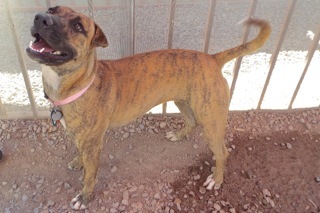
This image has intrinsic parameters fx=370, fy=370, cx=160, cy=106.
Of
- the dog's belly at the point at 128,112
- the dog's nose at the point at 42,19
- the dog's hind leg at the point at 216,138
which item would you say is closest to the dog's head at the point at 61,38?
the dog's nose at the point at 42,19

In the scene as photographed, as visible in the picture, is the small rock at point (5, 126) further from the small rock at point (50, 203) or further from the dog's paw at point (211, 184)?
the dog's paw at point (211, 184)

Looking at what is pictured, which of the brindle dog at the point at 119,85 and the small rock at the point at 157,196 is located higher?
the brindle dog at the point at 119,85

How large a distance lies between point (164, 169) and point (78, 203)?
88 centimetres

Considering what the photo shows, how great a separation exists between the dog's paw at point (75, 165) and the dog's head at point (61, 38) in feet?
4.11

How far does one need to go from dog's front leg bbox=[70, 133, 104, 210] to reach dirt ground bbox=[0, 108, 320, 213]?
9 cm

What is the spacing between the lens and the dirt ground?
3328 mm

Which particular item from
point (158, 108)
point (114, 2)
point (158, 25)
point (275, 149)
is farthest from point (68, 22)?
point (275, 149)

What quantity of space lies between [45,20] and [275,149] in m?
2.68

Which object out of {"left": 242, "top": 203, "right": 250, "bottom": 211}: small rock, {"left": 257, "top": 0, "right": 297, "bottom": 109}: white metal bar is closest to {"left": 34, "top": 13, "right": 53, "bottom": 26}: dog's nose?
{"left": 257, "top": 0, "right": 297, "bottom": 109}: white metal bar

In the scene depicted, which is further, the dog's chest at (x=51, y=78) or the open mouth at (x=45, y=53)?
the dog's chest at (x=51, y=78)

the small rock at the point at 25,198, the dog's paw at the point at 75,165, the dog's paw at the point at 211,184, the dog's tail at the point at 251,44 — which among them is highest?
the dog's tail at the point at 251,44

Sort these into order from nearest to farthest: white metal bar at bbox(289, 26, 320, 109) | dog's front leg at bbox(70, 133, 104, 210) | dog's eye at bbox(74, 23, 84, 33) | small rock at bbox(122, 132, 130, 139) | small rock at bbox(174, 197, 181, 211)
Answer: dog's eye at bbox(74, 23, 84, 33) → dog's front leg at bbox(70, 133, 104, 210) → small rock at bbox(174, 197, 181, 211) → white metal bar at bbox(289, 26, 320, 109) → small rock at bbox(122, 132, 130, 139)

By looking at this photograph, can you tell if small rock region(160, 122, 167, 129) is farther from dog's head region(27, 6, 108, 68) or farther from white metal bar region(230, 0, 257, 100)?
dog's head region(27, 6, 108, 68)

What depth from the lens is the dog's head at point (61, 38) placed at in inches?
87.5
